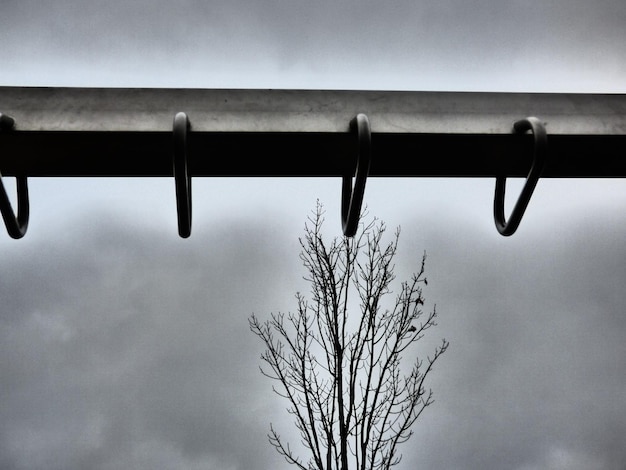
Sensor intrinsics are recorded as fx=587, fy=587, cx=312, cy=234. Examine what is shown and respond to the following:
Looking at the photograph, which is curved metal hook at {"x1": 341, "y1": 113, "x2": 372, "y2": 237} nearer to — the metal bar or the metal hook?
the metal bar

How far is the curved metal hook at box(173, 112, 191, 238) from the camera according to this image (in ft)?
2.50

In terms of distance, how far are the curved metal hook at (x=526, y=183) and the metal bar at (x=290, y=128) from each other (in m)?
0.03

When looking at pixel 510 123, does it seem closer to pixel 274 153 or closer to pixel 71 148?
pixel 274 153

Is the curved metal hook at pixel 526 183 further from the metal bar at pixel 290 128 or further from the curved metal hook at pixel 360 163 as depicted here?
the curved metal hook at pixel 360 163

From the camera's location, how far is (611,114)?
0.84 m

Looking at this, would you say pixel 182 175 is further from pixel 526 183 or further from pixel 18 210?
pixel 526 183

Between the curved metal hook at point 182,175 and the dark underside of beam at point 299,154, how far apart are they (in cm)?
4

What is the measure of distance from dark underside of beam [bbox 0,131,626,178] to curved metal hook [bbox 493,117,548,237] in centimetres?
3

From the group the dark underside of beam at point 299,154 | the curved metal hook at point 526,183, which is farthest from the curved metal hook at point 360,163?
the curved metal hook at point 526,183

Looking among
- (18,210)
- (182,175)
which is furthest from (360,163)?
(18,210)

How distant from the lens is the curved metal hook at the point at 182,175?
763 millimetres

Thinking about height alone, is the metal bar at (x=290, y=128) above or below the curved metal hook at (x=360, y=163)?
above

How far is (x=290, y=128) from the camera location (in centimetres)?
80

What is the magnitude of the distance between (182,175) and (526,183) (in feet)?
1.62
